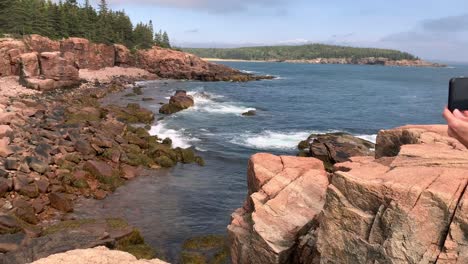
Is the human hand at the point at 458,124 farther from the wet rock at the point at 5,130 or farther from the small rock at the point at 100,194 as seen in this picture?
the wet rock at the point at 5,130

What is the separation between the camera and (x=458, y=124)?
172 inches

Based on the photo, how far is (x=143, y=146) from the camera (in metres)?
36.2

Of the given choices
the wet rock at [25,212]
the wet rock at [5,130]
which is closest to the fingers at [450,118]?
the wet rock at [25,212]

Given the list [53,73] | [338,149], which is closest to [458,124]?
[338,149]

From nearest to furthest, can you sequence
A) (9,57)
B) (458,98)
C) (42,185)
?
(458,98), (42,185), (9,57)

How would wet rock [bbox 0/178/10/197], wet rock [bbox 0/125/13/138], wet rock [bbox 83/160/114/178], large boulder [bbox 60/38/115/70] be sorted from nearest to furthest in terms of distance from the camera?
wet rock [bbox 0/178/10/197]
wet rock [bbox 83/160/114/178]
wet rock [bbox 0/125/13/138]
large boulder [bbox 60/38/115/70]

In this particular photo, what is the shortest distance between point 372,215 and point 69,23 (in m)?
111

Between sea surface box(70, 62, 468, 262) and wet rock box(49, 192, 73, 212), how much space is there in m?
0.67

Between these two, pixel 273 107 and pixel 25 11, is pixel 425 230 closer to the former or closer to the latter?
pixel 273 107

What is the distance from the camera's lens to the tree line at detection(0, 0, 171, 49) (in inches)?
3310

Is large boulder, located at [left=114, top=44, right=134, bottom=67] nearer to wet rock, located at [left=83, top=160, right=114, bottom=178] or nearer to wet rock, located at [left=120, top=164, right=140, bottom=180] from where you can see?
wet rock, located at [left=120, top=164, right=140, bottom=180]

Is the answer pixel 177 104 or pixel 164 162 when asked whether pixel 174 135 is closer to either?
pixel 164 162

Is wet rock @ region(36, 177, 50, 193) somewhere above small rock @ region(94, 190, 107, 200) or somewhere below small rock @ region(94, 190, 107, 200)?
above

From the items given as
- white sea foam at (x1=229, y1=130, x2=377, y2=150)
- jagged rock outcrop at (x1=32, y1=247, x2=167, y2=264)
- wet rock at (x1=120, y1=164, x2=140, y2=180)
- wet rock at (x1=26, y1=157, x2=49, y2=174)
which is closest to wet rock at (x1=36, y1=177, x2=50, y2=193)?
wet rock at (x1=26, y1=157, x2=49, y2=174)
